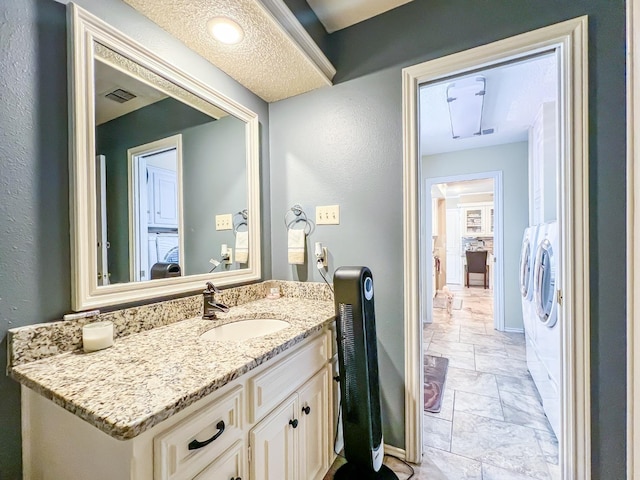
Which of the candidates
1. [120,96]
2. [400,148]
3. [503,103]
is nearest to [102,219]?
[120,96]

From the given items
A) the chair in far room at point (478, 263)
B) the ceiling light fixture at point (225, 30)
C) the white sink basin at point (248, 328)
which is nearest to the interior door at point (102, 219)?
the white sink basin at point (248, 328)

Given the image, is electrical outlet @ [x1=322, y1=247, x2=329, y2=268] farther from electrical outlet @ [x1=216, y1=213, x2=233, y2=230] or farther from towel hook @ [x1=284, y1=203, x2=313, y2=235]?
electrical outlet @ [x1=216, y1=213, x2=233, y2=230]

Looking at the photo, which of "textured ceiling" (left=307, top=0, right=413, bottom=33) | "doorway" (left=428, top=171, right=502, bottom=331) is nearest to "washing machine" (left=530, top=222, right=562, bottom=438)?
"textured ceiling" (left=307, top=0, right=413, bottom=33)

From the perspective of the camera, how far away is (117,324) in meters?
1.01

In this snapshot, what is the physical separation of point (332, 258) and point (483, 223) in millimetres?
7450

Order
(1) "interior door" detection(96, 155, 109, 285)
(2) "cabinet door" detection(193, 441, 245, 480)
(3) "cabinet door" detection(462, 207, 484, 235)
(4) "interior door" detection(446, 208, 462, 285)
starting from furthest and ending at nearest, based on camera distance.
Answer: (3) "cabinet door" detection(462, 207, 484, 235), (4) "interior door" detection(446, 208, 462, 285), (1) "interior door" detection(96, 155, 109, 285), (2) "cabinet door" detection(193, 441, 245, 480)

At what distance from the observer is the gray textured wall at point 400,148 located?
3.62ft

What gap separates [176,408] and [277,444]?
1.79 ft

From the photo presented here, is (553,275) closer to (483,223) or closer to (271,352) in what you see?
(271,352)

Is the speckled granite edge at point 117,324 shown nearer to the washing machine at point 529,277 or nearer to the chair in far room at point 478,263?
the washing machine at point 529,277

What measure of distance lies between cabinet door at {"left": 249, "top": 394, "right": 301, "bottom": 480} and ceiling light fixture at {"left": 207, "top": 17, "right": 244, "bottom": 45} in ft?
5.35

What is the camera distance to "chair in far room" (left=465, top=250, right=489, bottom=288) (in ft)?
22.9

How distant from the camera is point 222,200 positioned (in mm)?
1603

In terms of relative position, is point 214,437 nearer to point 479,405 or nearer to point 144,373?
point 144,373
